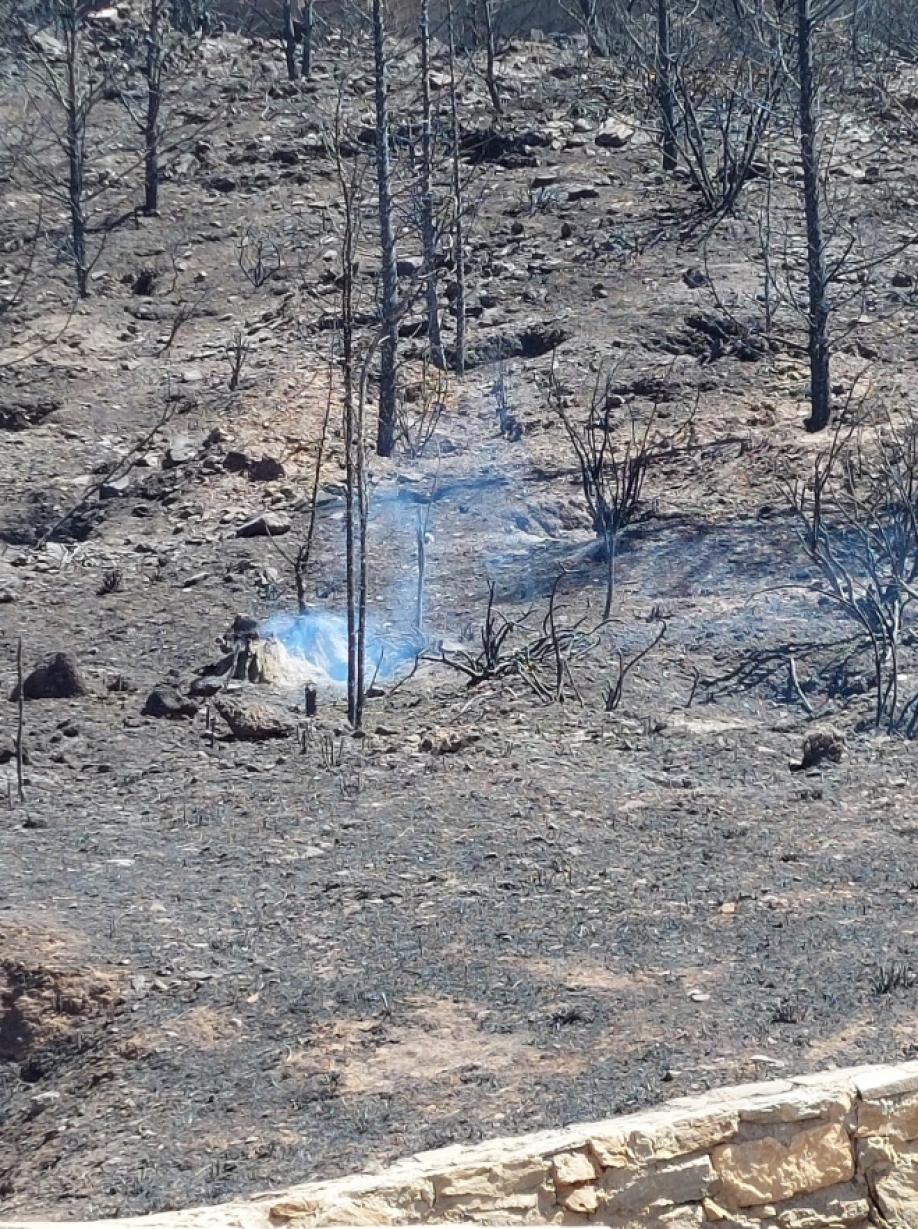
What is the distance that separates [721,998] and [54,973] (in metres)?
2.15

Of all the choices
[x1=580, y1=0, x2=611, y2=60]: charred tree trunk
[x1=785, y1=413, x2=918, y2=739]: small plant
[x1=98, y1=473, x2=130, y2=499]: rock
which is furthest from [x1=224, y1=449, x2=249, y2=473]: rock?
[x1=580, y1=0, x2=611, y2=60]: charred tree trunk

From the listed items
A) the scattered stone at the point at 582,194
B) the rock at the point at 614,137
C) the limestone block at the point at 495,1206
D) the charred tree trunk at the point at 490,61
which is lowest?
the limestone block at the point at 495,1206

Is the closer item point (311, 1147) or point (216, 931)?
point (311, 1147)

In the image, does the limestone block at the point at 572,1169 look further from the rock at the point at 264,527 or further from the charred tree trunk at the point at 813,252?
the charred tree trunk at the point at 813,252

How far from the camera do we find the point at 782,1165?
4293 mm

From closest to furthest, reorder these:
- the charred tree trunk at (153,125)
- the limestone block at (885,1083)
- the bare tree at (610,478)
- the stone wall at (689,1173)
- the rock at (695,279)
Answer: the stone wall at (689,1173)
the limestone block at (885,1083)
the bare tree at (610,478)
the rock at (695,279)
the charred tree trunk at (153,125)

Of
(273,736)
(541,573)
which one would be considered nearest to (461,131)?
(541,573)

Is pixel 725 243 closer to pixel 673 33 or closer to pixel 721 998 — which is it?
pixel 673 33

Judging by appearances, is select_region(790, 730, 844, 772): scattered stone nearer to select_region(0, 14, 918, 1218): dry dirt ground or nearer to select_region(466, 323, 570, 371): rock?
select_region(0, 14, 918, 1218): dry dirt ground

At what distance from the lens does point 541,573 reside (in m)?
10.8

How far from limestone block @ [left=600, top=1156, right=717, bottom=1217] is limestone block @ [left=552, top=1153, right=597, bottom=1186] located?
0.04 m

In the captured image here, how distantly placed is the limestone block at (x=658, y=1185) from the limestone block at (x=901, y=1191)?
0.53m

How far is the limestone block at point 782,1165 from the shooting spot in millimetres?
4238

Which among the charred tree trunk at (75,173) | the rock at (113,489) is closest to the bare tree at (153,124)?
the charred tree trunk at (75,173)
